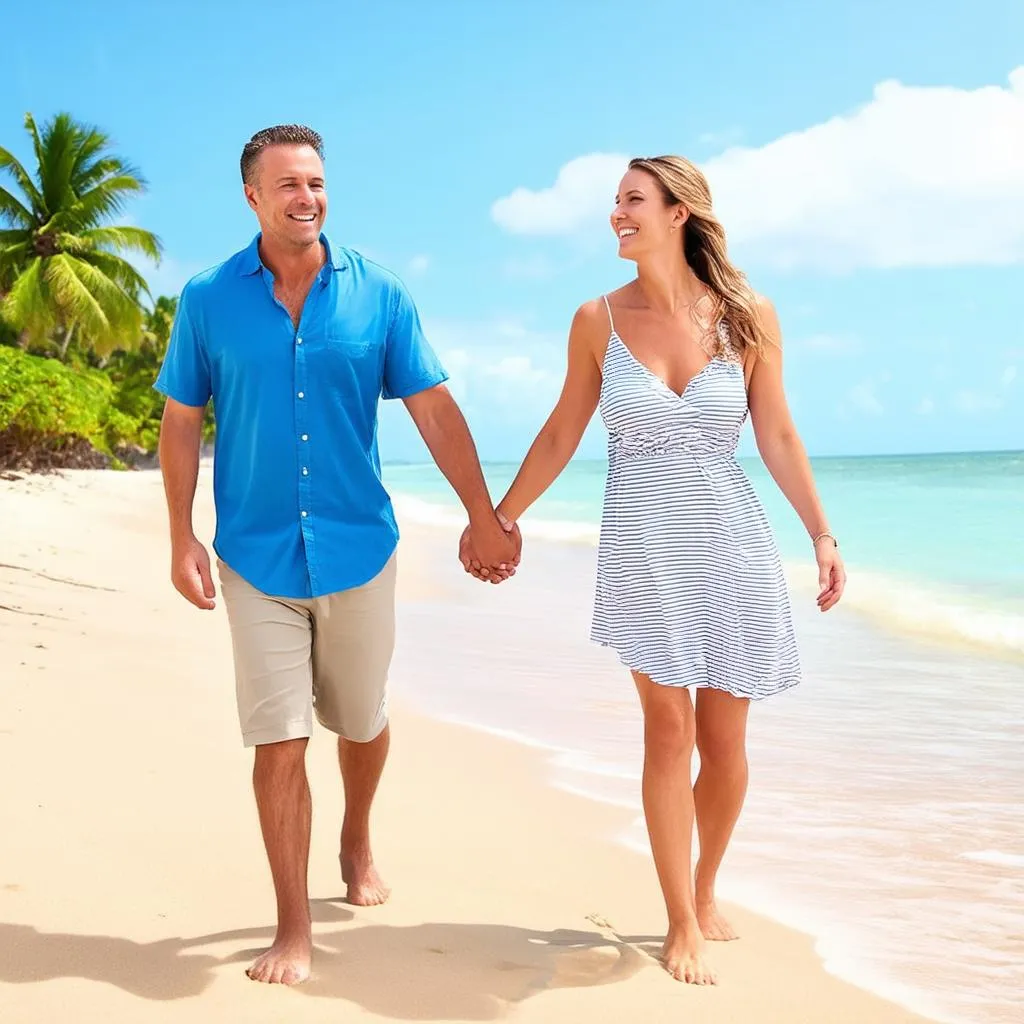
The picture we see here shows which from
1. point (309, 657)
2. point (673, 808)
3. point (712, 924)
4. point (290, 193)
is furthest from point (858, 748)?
point (290, 193)

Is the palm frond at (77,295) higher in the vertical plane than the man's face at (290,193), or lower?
higher

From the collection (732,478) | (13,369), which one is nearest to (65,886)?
(732,478)

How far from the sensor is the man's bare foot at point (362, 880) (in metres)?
3.55

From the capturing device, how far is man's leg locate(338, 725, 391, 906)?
356cm

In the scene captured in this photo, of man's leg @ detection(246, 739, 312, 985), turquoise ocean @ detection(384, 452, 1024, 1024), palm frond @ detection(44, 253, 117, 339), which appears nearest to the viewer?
man's leg @ detection(246, 739, 312, 985)

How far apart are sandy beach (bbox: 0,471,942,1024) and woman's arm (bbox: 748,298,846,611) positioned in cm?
107

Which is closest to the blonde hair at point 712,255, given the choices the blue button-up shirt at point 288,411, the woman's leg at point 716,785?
the blue button-up shirt at point 288,411

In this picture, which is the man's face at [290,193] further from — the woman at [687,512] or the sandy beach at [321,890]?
the sandy beach at [321,890]

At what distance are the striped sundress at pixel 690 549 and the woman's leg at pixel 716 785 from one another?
110 millimetres

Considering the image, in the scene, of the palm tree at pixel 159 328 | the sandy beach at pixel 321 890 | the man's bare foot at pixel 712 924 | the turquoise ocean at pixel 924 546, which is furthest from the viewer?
the palm tree at pixel 159 328

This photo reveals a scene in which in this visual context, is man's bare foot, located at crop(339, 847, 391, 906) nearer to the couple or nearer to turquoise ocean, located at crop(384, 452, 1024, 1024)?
the couple

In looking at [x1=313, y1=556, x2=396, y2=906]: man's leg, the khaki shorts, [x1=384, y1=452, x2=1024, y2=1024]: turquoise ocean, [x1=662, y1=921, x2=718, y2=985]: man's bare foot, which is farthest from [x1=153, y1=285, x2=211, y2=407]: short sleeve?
[x1=384, y1=452, x2=1024, y2=1024]: turquoise ocean

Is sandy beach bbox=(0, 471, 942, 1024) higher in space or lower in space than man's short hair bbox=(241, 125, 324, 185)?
lower

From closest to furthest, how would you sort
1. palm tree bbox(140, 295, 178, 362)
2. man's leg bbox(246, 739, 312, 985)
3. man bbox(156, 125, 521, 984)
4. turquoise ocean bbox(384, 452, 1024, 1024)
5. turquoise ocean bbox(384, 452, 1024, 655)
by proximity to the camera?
man's leg bbox(246, 739, 312, 985), man bbox(156, 125, 521, 984), turquoise ocean bbox(384, 452, 1024, 1024), turquoise ocean bbox(384, 452, 1024, 655), palm tree bbox(140, 295, 178, 362)
